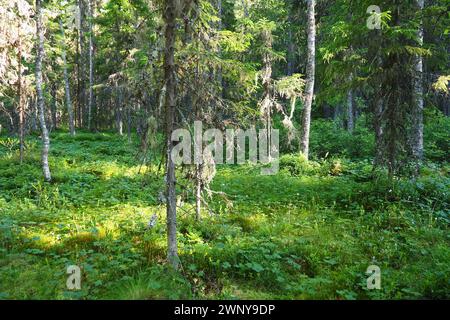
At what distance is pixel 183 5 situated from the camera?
548cm

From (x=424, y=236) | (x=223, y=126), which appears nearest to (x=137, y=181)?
(x=223, y=126)

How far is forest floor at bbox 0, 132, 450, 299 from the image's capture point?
5.18 meters

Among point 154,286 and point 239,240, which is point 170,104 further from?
point 239,240

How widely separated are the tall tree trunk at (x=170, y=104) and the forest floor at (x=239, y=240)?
414 millimetres

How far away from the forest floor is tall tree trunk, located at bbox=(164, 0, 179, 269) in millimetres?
414

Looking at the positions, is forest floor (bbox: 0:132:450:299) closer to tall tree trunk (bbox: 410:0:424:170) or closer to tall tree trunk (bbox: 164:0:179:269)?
tall tree trunk (bbox: 164:0:179:269)

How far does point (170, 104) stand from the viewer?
18.2ft

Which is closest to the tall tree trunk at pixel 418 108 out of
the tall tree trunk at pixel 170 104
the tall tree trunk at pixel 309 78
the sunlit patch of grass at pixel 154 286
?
the tall tree trunk at pixel 309 78

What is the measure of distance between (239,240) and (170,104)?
10.5ft

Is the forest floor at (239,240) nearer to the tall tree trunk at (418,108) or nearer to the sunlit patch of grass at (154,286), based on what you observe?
the sunlit patch of grass at (154,286)

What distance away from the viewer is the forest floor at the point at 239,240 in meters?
5.18

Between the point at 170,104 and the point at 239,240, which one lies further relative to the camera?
the point at 239,240

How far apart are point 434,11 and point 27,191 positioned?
12.9m

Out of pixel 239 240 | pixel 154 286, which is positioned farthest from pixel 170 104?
pixel 239 240
